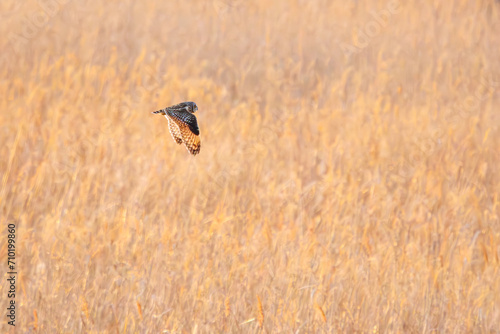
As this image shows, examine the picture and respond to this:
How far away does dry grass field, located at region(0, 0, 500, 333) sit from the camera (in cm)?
362

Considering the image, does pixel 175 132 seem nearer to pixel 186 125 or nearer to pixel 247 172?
pixel 186 125

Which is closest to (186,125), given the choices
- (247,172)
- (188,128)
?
(188,128)

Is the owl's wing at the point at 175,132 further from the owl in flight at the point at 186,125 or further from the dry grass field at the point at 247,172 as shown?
the dry grass field at the point at 247,172

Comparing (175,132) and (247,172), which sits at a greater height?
(175,132)

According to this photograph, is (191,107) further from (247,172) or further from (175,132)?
(247,172)

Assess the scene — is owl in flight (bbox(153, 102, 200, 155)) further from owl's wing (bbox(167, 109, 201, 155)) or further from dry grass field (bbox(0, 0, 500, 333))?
dry grass field (bbox(0, 0, 500, 333))

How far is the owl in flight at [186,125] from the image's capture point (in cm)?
158

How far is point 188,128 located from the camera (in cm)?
159

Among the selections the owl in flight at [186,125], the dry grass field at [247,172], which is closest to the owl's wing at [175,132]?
the owl in flight at [186,125]

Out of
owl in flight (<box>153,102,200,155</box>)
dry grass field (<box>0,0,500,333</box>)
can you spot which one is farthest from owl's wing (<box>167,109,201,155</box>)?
dry grass field (<box>0,0,500,333</box>)

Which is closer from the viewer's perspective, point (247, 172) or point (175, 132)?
point (175, 132)

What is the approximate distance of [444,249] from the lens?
172 inches

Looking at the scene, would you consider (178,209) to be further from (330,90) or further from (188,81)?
(330,90)

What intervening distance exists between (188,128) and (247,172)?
11.4 ft
